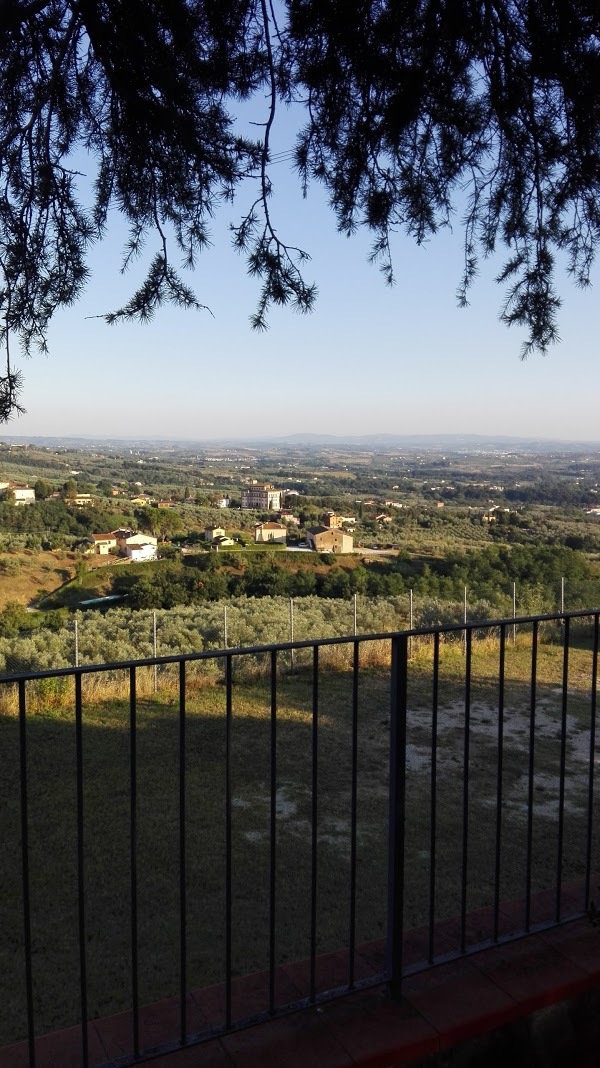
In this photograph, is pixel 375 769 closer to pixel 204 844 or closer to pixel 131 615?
pixel 204 844

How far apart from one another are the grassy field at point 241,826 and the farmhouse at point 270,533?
20143 mm

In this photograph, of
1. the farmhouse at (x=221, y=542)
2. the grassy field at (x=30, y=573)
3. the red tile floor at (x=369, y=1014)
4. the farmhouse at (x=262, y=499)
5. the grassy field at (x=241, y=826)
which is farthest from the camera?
the farmhouse at (x=262, y=499)

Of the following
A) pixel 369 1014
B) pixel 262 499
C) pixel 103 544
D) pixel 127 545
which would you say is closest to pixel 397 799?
pixel 369 1014

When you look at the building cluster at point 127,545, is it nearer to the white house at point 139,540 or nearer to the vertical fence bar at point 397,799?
the white house at point 139,540

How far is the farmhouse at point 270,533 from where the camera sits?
2700cm

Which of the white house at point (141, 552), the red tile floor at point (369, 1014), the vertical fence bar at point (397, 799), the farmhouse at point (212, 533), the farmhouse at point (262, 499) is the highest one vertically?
the vertical fence bar at point (397, 799)

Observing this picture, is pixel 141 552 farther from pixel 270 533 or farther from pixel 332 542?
pixel 332 542

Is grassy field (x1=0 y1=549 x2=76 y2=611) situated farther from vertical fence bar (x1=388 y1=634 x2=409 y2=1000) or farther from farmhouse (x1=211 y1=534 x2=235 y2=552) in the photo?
vertical fence bar (x1=388 y1=634 x2=409 y2=1000)

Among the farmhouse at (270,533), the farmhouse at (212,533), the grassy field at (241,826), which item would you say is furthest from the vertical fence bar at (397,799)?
the farmhouse at (270,533)

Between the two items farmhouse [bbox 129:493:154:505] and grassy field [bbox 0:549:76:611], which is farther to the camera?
farmhouse [bbox 129:493:154:505]

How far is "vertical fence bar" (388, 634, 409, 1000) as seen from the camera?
1.70m

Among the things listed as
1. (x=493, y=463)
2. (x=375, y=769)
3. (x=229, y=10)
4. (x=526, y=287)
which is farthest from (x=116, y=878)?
(x=493, y=463)

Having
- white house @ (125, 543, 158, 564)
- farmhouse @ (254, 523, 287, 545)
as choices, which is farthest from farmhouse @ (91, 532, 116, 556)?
farmhouse @ (254, 523, 287, 545)

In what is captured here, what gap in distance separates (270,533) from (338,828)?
23684 millimetres
